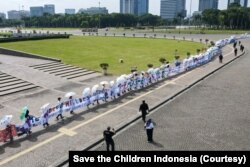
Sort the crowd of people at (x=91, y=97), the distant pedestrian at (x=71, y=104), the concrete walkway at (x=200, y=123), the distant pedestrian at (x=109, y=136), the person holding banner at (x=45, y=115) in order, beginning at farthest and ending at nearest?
the distant pedestrian at (x=71, y=104) < the person holding banner at (x=45, y=115) < the crowd of people at (x=91, y=97) < the concrete walkway at (x=200, y=123) < the distant pedestrian at (x=109, y=136)

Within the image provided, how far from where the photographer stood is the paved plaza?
1358 centimetres

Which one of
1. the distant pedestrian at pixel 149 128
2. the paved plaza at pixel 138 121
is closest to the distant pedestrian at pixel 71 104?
the paved plaza at pixel 138 121

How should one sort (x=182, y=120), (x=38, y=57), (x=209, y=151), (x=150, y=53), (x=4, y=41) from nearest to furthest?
(x=209, y=151) → (x=182, y=120) → (x=38, y=57) → (x=150, y=53) → (x=4, y=41)

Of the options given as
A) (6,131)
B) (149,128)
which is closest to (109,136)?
(149,128)

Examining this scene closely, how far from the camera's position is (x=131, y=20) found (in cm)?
15375

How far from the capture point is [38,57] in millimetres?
34125

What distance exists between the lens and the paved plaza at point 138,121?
535 inches

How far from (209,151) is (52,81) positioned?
16.9 meters

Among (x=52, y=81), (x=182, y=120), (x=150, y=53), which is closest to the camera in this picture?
(x=182, y=120)

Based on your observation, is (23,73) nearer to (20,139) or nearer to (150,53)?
(20,139)

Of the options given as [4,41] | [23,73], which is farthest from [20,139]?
[4,41]

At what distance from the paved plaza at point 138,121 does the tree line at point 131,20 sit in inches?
3644
